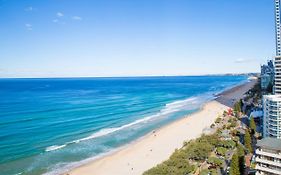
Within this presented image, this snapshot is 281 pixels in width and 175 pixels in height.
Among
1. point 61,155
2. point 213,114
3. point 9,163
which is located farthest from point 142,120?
point 9,163

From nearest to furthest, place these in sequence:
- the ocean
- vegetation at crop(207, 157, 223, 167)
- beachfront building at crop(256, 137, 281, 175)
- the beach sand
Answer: beachfront building at crop(256, 137, 281, 175) → vegetation at crop(207, 157, 223, 167) → the beach sand → the ocean

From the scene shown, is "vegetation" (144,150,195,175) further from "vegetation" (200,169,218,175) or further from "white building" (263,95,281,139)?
"white building" (263,95,281,139)

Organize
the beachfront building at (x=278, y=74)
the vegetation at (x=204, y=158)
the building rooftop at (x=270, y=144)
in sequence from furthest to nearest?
1. the beachfront building at (x=278, y=74)
2. the vegetation at (x=204, y=158)
3. the building rooftop at (x=270, y=144)

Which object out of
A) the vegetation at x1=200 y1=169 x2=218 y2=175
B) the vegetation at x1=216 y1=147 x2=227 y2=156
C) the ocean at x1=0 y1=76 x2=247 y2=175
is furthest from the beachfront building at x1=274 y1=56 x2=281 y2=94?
the vegetation at x1=200 y1=169 x2=218 y2=175

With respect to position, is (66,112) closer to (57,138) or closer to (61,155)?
(57,138)

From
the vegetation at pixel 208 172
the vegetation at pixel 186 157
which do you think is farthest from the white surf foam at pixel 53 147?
the vegetation at pixel 208 172

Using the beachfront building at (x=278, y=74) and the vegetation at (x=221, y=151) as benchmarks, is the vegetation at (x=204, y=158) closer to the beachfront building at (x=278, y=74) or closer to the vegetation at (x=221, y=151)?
the vegetation at (x=221, y=151)

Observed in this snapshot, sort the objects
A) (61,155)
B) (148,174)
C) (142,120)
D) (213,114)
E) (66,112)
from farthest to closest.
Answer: (66,112) < (213,114) < (142,120) < (61,155) < (148,174)

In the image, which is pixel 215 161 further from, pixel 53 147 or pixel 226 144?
pixel 53 147
